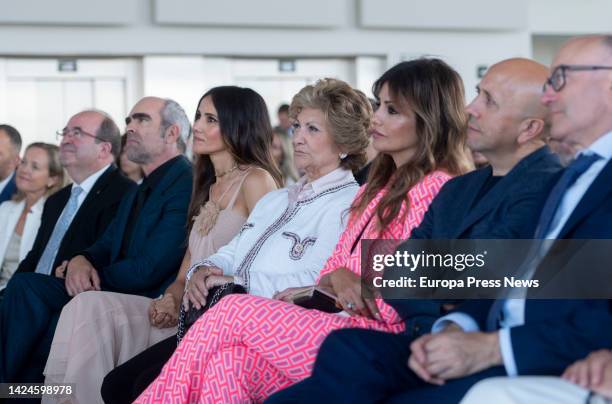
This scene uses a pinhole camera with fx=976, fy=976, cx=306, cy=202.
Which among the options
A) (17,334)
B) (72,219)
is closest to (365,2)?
(72,219)

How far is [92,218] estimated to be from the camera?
188 inches

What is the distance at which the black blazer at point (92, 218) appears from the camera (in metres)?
4.73

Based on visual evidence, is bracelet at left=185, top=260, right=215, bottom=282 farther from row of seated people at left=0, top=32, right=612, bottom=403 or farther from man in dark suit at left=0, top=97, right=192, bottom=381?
man in dark suit at left=0, top=97, right=192, bottom=381

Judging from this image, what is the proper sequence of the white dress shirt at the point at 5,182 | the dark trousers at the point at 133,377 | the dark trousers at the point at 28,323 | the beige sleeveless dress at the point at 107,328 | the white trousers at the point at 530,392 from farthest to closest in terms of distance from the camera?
the white dress shirt at the point at 5,182, the dark trousers at the point at 28,323, the beige sleeveless dress at the point at 107,328, the dark trousers at the point at 133,377, the white trousers at the point at 530,392

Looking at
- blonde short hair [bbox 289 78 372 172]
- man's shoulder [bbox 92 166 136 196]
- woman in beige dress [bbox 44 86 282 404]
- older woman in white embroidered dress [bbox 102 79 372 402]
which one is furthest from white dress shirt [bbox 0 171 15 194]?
blonde short hair [bbox 289 78 372 172]

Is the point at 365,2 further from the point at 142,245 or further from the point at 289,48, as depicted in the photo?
the point at 142,245

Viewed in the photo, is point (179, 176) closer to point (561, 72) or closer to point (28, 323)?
point (28, 323)

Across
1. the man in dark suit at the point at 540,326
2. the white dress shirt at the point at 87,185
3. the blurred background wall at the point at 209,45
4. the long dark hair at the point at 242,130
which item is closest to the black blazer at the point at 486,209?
the man in dark suit at the point at 540,326

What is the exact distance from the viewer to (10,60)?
28.9ft

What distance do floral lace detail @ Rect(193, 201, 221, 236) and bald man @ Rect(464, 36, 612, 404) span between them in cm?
178

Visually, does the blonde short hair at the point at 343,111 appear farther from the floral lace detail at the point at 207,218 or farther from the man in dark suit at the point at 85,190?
the man in dark suit at the point at 85,190

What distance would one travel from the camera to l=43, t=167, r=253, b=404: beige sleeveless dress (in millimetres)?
3850

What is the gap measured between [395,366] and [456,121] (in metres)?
1.00

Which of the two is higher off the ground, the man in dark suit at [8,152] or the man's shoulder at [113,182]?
the man in dark suit at [8,152]
